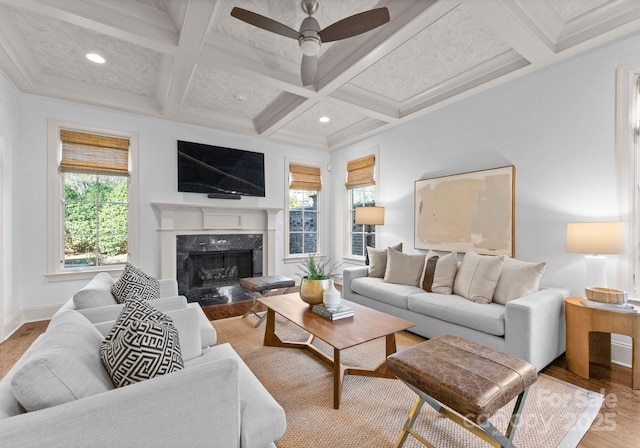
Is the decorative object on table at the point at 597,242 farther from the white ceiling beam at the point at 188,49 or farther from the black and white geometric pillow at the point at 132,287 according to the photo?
the black and white geometric pillow at the point at 132,287

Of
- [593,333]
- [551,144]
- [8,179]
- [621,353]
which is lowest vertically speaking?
[621,353]

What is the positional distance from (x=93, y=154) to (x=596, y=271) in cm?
559

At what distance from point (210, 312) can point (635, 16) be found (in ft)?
16.8

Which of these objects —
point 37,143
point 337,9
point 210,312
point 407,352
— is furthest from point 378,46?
point 37,143

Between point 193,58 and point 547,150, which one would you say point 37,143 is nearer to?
point 193,58

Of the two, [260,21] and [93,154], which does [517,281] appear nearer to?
[260,21]

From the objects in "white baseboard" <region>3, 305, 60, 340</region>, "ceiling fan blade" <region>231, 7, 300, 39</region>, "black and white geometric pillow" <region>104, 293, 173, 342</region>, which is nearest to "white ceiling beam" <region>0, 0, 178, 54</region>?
"ceiling fan blade" <region>231, 7, 300, 39</region>

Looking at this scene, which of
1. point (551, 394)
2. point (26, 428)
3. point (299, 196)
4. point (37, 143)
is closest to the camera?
point (26, 428)

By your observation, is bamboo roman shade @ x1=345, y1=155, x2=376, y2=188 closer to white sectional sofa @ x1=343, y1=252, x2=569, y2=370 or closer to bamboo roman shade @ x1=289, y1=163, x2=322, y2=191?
bamboo roman shade @ x1=289, y1=163, x2=322, y2=191

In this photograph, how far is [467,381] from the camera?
1.36m

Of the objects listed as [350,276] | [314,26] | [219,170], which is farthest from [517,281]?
[219,170]

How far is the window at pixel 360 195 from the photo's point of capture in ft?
16.7

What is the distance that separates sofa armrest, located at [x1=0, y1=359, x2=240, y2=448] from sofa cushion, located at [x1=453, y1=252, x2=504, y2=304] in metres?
2.48

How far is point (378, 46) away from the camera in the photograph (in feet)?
8.29
